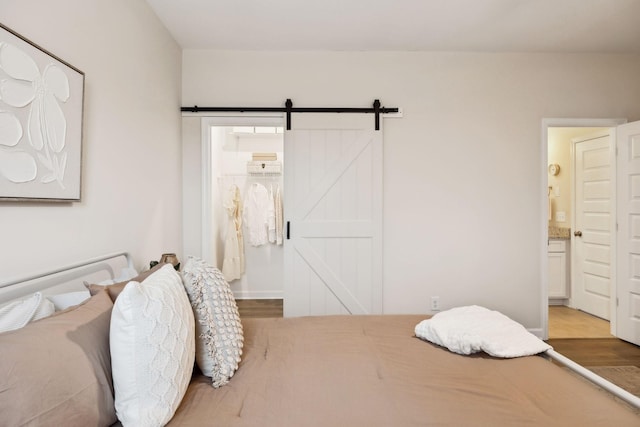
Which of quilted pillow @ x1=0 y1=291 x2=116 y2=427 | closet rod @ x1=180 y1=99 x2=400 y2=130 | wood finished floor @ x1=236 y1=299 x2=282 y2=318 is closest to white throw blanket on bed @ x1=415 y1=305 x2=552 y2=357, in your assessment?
quilted pillow @ x1=0 y1=291 x2=116 y2=427

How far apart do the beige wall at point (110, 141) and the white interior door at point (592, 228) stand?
4.45 metres

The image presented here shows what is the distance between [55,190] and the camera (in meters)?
1.40

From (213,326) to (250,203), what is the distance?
333 cm

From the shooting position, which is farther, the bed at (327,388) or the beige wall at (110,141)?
the beige wall at (110,141)

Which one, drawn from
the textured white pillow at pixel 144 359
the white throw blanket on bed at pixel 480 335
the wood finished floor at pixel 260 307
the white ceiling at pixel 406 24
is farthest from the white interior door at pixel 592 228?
the textured white pillow at pixel 144 359

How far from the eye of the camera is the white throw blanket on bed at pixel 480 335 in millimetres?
1455

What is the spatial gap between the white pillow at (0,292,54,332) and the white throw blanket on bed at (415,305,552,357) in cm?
156

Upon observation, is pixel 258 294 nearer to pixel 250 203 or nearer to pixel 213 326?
pixel 250 203

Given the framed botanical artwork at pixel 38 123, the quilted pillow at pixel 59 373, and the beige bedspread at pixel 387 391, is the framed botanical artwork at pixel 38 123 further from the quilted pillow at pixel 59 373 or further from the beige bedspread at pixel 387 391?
the beige bedspread at pixel 387 391

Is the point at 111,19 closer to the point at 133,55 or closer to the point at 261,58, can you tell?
the point at 133,55

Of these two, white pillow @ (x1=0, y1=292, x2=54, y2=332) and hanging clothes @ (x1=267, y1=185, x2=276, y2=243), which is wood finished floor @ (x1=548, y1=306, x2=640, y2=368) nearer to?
hanging clothes @ (x1=267, y1=185, x2=276, y2=243)

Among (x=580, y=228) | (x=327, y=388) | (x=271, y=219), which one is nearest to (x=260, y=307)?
(x=271, y=219)

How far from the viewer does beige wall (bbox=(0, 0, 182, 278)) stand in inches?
51.9

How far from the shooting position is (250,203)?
454 cm
